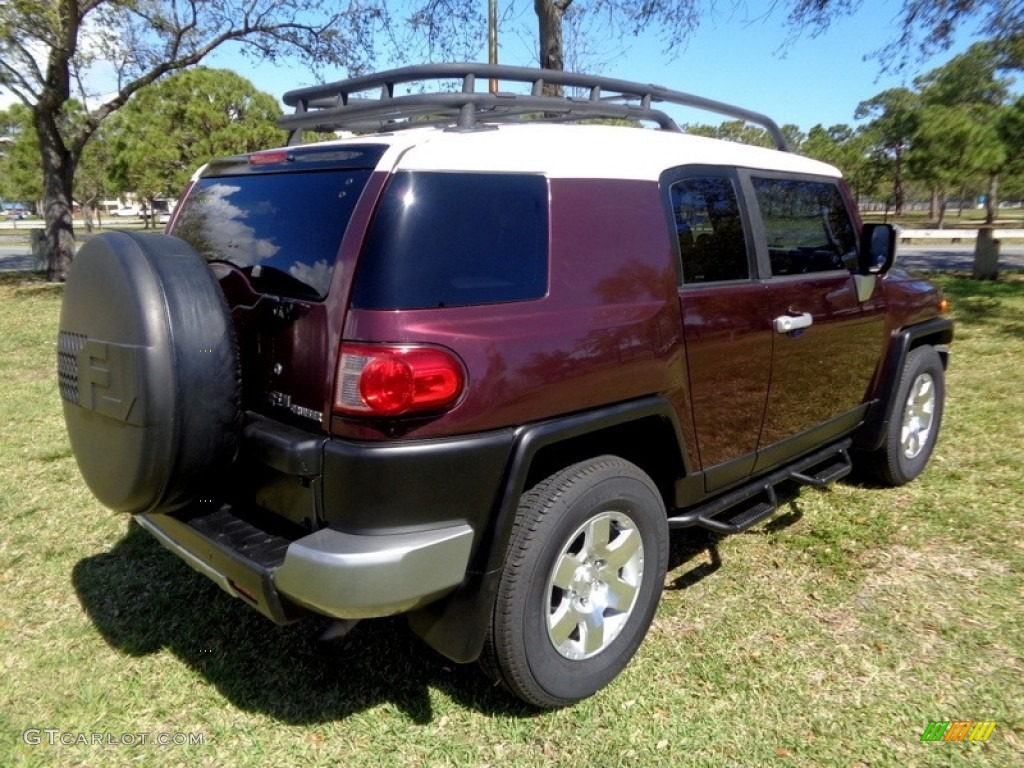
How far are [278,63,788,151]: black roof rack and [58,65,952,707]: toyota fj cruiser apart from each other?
25mm

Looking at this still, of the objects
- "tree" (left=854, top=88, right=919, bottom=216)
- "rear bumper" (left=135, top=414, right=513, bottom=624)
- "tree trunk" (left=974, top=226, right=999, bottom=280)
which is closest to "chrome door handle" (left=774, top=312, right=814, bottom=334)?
"rear bumper" (left=135, top=414, right=513, bottom=624)

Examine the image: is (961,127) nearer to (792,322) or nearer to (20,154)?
(792,322)

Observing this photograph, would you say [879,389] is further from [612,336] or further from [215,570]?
[215,570]

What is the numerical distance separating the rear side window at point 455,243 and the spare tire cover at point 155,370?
0.52 meters

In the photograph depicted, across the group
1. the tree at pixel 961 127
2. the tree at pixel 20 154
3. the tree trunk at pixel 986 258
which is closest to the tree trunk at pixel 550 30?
the tree trunk at pixel 986 258

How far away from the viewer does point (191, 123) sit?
30984mm

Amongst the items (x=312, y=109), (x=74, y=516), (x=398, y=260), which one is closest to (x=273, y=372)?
(x=398, y=260)

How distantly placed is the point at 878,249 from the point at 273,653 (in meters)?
3.46

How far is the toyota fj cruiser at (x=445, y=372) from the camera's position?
210cm

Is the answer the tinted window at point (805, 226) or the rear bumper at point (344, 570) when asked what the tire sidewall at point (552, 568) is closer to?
the rear bumper at point (344, 570)

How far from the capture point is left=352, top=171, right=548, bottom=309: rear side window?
2.10 meters

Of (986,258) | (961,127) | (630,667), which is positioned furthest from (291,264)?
(961,127)

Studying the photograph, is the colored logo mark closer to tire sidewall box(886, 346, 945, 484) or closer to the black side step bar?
the black side step bar

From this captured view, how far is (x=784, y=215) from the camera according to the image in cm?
345
